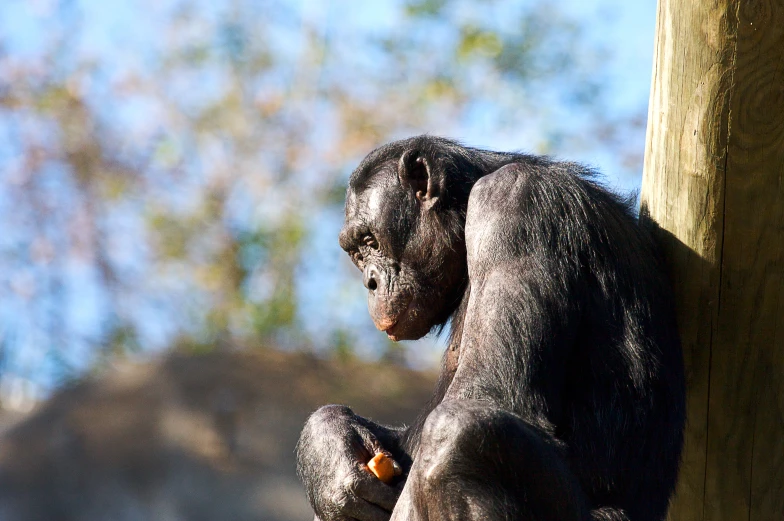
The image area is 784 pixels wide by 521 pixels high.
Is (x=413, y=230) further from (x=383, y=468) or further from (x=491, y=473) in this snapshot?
(x=491, y=473)

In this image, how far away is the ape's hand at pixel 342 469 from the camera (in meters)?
4.61

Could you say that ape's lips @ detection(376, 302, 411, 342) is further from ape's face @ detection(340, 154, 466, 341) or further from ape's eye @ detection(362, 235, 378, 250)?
ape's eye @ detection(362, 235, 378, 250)

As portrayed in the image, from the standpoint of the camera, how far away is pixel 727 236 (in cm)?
410

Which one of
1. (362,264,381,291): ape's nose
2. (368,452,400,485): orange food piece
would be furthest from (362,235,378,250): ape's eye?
(368,452,400,485): orange food piece

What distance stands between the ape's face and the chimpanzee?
0.31 meters

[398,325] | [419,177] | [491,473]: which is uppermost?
[419,177]

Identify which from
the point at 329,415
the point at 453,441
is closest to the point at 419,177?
the point at 329,415

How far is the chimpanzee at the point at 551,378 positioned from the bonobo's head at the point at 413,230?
32 centimetres

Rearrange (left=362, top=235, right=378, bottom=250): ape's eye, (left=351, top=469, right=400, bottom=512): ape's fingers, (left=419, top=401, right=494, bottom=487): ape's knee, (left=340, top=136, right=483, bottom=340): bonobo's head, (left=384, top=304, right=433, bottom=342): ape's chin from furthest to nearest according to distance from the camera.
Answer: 1. (left=362, top=235, right=378, bottom=250): ape's eye
2. (left=384, top=304, right=433, bottom=342): ape's chin
3. (left=340, top=136, right=483, bottom=340): bonobo's head
4. (left=351, top=469, right=400, bottom=512): ape's fingers
5. (left=419, top=401, right=494, bottom=487): ape's knee

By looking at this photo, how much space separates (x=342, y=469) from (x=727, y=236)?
217cm

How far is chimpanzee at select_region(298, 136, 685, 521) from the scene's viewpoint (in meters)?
3.57

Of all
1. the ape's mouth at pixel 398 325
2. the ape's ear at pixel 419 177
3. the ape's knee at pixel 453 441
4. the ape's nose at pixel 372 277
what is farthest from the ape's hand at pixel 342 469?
the ape's ear at pixel 419 177

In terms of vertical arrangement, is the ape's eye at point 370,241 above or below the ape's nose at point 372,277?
above

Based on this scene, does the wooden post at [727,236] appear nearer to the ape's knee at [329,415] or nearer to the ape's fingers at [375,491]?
the ape's fingers at [375,491]
